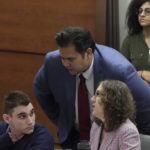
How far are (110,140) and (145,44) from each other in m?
1.26

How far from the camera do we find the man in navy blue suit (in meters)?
2.29

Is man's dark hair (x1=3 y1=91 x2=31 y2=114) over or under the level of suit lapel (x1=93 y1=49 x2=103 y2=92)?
under

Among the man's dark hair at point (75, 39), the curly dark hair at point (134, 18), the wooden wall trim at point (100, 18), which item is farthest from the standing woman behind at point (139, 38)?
the man's dark hair at point (75, 39)

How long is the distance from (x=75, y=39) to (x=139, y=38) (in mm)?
996

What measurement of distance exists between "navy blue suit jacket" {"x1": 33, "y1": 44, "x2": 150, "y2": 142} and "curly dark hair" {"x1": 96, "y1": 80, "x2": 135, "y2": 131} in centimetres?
22

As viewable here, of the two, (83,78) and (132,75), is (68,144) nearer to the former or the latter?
(83,78)

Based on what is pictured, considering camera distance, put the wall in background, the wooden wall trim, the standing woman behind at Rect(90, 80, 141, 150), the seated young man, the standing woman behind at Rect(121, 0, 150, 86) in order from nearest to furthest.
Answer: the standing woman behind at Rect(90, 80, 141, 150) → the seated young man → the standing woman behind at Rect(121, 0, 150, 86) → the wooden wall trim → the wall in background

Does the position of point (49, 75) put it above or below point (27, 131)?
above

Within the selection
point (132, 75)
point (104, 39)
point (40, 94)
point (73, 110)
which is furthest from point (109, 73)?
point (104, 39)

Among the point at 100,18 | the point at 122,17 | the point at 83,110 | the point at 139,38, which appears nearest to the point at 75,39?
the point at 83,110

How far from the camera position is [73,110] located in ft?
8.25

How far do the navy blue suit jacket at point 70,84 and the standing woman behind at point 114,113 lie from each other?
0.21 metres

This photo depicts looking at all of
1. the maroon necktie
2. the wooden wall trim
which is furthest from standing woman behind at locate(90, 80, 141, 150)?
the wooden wall trim

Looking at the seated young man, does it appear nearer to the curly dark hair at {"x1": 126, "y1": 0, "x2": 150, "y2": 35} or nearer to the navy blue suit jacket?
the navy blue suit jacket
